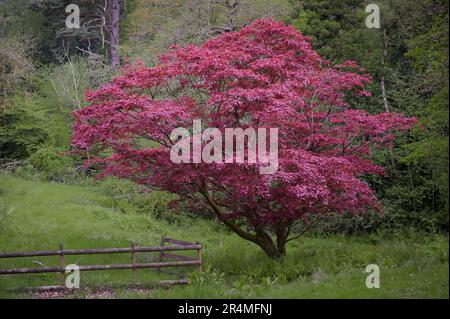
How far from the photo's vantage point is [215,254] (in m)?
13.8

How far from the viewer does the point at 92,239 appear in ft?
49.9

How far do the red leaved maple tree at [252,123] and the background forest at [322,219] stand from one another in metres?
1.37

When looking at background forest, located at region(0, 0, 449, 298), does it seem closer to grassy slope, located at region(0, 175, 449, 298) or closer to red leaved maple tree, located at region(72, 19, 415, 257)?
grassy slope, located at region(0, 175, 449, 298)

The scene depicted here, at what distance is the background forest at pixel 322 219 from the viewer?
11.1 metres

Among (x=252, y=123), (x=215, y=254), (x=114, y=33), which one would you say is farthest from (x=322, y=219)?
(x=114, y=33)

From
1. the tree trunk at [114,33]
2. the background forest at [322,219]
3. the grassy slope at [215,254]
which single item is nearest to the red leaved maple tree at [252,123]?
the grassy slope at [215,254]

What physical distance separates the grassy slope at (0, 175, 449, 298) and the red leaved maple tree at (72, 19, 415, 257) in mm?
1179

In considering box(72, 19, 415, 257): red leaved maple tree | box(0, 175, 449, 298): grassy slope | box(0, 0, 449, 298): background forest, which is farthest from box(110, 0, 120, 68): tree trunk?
box(72, 19, 415, 257): red leaved maple tree

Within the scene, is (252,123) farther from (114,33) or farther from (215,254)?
(114,33)

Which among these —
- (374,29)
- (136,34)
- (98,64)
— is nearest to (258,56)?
(374,29)

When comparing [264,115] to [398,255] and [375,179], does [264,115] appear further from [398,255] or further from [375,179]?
[375,179]

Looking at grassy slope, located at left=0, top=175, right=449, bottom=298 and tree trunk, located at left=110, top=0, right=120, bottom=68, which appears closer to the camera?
grassy slope, located at left=0, top=175, right=449, bottom=298

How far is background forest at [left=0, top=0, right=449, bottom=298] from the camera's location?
11.1 metres

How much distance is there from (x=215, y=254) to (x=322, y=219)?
13.2ft
